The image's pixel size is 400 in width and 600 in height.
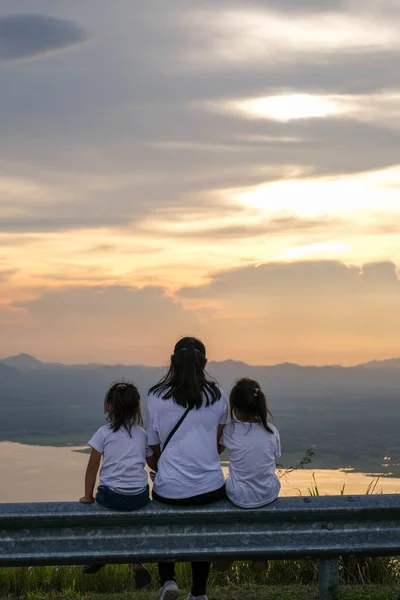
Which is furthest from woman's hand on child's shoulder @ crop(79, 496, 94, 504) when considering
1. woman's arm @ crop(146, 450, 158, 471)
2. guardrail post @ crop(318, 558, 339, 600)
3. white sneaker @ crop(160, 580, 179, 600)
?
guardrail post @ crop(318, 558, 339, 600)

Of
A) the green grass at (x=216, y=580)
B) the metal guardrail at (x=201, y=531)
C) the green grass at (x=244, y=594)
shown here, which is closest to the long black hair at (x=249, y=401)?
the metal guardrail at (x=201, y=531)

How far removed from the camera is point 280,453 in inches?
274

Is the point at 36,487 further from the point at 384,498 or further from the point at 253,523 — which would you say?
the point at 384,498

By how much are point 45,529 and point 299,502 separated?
1.69 metres

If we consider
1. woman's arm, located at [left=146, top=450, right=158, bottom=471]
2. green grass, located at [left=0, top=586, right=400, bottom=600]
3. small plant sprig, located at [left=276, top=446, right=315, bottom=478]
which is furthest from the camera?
small plant sprig, located at [left=276, top=446, right=315, bottom=478]

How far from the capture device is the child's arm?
6.70 meters

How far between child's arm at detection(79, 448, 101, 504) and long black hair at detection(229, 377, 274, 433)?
39.3 inches

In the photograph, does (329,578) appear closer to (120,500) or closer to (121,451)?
(120,500)

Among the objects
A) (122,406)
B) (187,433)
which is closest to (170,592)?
(187,433)

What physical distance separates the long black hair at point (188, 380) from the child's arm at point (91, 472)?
1.93 feet

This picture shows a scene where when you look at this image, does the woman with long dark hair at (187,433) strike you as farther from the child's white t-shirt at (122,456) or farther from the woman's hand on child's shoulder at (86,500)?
the woman's hand on child's shoulder at (86,500)

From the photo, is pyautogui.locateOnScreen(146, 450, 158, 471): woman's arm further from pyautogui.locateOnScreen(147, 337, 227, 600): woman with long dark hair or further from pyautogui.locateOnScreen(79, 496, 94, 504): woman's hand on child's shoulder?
pyautogui.locateOnScreen(79, 496, 94, 504): woman's hand on child's shoulder

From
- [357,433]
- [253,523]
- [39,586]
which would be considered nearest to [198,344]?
[253,523]

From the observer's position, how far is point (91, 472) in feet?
22.4
